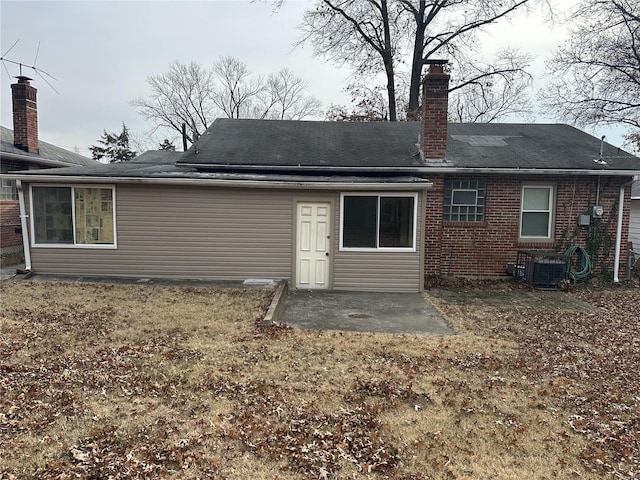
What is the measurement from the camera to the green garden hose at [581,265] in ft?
36.4

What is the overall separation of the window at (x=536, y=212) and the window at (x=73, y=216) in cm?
1035

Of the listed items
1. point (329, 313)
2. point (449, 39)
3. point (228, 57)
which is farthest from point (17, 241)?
point (228, 57)

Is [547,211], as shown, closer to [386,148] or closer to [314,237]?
[386,148]

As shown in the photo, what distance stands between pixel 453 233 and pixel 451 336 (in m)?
5.10

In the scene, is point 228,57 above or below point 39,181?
above

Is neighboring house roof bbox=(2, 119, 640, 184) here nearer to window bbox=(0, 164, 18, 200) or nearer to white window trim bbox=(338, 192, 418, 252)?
white window trim bbox=(338, 192, 418, 252)

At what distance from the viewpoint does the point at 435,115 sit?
1120 centimetres

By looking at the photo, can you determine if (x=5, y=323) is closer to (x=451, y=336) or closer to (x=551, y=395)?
(x=451, y=336)

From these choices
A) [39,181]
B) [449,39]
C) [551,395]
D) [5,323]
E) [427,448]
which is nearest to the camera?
[427,448]

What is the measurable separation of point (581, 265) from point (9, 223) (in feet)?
57.6

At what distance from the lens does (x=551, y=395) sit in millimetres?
4617

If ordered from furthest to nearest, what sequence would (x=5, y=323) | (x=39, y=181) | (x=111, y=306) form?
(x=39, y=181), (x=111, y=306), (x=5, y=323)

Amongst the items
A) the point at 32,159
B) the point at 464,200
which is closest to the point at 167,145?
the point at 32,159

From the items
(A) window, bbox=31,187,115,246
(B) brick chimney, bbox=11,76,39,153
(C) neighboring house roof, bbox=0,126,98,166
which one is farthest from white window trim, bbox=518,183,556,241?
(B) brick chimney, bbox=11,76,39,153
